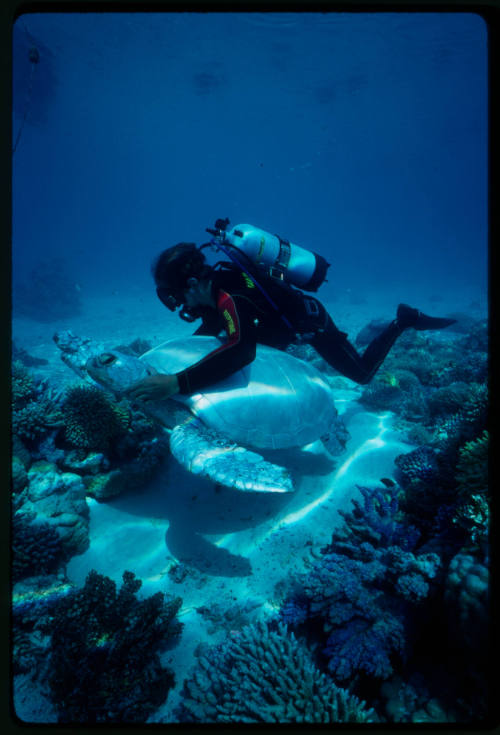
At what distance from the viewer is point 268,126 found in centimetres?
4684

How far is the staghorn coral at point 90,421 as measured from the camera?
4109mm

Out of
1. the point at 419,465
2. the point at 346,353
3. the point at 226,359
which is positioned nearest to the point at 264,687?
the point at 226,359

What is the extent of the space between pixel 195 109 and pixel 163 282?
50341mm

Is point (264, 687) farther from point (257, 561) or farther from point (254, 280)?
point (254, 280)

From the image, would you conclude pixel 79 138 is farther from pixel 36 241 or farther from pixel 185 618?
pixel 185 618

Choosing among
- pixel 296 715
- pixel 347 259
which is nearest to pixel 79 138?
pixel 347 259

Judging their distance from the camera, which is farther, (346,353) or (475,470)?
(346,353)

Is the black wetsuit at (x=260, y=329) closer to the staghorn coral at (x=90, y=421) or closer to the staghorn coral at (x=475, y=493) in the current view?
the staghorn coral at (x=90, y=421)

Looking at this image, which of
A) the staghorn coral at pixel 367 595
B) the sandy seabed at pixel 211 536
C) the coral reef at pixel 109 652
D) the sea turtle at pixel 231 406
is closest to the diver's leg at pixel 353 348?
the sea turtle at pixel 231 406

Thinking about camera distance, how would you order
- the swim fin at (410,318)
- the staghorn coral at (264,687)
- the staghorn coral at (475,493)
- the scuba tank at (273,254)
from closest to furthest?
the staghorn coral at (264,687) → the staghorn coral at (475,493) → the scuba tank at (273,254) → the swim fin at (410,318)

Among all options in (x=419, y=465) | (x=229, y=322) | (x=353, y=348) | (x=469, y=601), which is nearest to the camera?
(x=469, y=601)

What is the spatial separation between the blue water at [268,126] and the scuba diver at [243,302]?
5.61 ft

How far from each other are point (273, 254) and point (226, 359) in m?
1.97

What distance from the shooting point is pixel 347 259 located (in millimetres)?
81375
